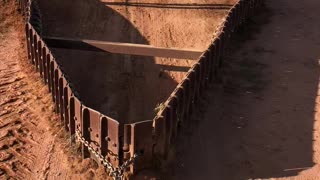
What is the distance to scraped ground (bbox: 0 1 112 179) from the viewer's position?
1023 centimetres

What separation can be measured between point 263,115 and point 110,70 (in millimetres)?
5511

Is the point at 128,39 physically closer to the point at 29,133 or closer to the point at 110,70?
the point at 110,70

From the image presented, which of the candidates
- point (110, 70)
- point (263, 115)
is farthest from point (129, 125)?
point (110, 70)

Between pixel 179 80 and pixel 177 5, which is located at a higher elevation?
pixel 177 5

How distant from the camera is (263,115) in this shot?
12.1m

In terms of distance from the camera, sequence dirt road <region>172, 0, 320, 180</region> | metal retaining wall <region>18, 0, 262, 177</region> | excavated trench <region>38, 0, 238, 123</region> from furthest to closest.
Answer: excavated trench <region>38, 0, 238, 123</region>
dirt road <region>172, 0, 320, 180</region>
metal retaining wall <region>18, 0, 262, 177</region>

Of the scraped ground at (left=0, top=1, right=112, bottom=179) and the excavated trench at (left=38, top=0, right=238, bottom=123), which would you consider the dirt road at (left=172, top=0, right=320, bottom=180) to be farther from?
the scraped ground at (left=0, top=1, right=112, bottom=179)

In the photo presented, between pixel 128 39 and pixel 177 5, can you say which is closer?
pixel 128 39

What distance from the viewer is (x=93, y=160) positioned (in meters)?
10.3

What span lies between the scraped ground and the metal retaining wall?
0.32m

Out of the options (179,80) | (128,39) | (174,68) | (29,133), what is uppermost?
(128,39)

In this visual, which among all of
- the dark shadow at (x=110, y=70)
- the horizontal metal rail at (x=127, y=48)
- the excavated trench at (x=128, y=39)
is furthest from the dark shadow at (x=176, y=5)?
the horizontal metal rail at (x=127, y=48)

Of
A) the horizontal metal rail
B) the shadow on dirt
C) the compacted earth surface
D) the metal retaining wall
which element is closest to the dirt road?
the compacted earth surface

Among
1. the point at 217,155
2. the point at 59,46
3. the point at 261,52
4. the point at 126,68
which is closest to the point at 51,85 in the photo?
the point at 59,46
